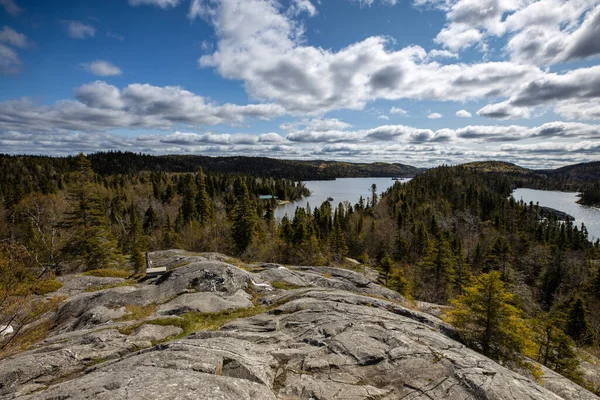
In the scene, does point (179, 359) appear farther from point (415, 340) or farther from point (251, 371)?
point (415, 340)

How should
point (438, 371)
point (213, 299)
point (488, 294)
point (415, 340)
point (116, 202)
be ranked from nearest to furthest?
point (438, 371) → point (415, 340) → point (488, 294) → point (213, 299) → point (116, 202)

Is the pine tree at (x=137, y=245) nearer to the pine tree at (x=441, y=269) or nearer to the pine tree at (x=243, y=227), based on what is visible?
the pine tree at (x=243, y=227)

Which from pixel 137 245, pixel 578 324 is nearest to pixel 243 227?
pixel 137 245

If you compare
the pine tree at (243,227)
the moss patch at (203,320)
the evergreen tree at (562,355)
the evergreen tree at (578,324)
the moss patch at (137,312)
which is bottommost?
the evergreen tree at (578,324)

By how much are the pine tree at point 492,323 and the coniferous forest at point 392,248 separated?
6 cm

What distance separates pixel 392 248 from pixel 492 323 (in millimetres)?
69849

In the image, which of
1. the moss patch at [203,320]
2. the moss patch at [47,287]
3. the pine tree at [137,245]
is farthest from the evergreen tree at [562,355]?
the pine tree at [137,245]

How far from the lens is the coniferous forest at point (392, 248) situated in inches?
643

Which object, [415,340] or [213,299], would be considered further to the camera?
[213,299]

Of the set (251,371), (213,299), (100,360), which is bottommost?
(213,299)

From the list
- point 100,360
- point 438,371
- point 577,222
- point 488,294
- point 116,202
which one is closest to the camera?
point 438,371

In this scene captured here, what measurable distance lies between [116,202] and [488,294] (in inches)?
4342

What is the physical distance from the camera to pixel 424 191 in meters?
144

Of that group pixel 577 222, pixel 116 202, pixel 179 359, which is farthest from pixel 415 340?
pixel 577 222
